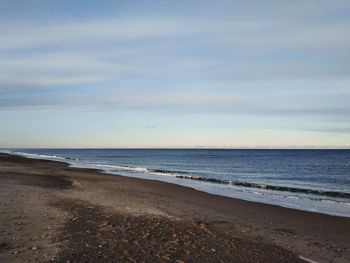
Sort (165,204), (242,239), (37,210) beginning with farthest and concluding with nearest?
(165,204), (37,210), (242,239)

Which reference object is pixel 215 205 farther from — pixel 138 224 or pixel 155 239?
pixel 155 239

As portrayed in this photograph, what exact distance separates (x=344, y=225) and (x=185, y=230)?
21.2 feet

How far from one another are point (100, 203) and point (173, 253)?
8.30 metres

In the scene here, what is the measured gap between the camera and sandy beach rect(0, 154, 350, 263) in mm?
8523

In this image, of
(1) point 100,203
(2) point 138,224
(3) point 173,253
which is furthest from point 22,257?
(1) point 100,203

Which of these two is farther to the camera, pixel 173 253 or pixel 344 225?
pixel 344 225

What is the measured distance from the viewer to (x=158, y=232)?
10.8 m

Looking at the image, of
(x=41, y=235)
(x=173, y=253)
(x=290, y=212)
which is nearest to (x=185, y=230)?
(x=173, y=253)

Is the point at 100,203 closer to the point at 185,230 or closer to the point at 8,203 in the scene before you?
the point at 8,203

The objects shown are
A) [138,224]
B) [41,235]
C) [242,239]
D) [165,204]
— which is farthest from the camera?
[165,204]

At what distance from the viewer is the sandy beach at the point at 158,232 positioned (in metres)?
8.52

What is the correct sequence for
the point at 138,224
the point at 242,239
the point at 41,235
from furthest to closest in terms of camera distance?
the point at 138,224, the point at 242,239, the point at 41,235

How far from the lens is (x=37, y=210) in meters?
13.3

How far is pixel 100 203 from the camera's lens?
53.6 ft
